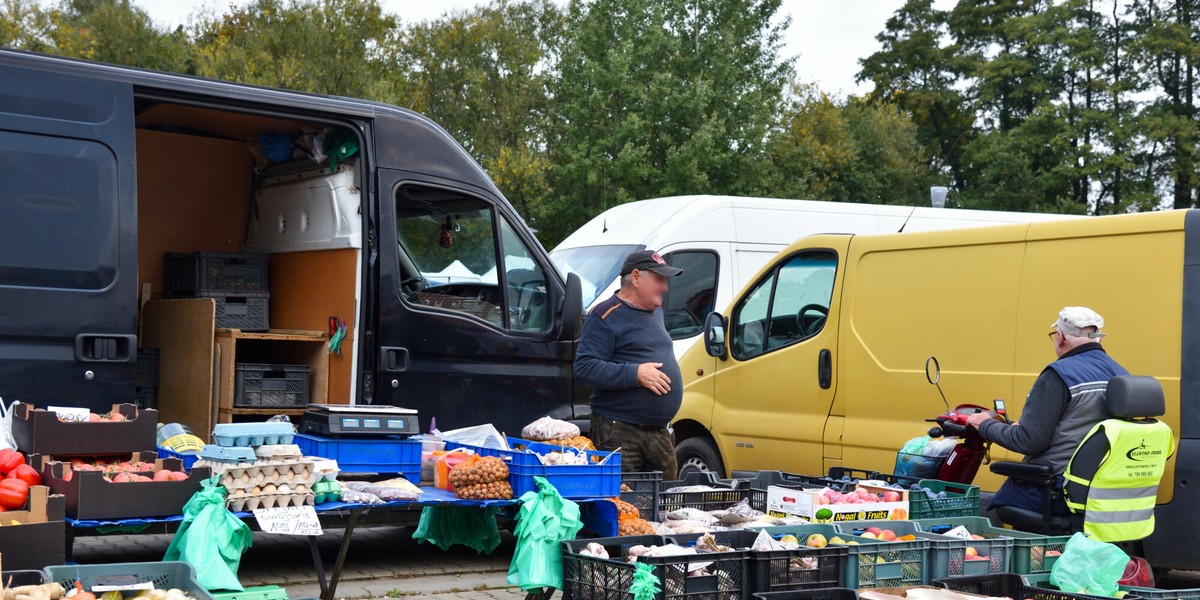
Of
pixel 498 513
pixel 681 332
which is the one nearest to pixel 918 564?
pixel 498 513

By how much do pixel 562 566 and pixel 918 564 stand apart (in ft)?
4.65

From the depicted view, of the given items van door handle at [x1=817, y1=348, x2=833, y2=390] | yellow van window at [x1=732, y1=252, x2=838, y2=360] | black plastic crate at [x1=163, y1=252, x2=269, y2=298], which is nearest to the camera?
black plastic crate at [x1=163, y1=252, x2=269, y2=298]

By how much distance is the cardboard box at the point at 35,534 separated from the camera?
4070mm

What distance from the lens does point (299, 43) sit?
26203 mm

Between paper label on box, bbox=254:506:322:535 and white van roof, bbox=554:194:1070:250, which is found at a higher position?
white van roof, bbox=554:194:1070:250

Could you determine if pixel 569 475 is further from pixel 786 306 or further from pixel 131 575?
pixel 786 306

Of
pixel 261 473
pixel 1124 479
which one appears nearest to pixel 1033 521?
pixel 1124 479

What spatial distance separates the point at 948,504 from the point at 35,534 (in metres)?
4.05

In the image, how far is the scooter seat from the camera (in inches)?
222

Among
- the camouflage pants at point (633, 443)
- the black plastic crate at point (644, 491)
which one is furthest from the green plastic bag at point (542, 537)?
the camouflage pants at point (633, 443)

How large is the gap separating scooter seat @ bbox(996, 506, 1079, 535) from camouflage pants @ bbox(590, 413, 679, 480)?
1782 mm

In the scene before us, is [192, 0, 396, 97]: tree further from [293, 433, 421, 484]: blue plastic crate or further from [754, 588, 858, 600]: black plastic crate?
[754, 588, 858, 600]: black plastic crate

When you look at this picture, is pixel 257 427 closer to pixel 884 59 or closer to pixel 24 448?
pixel 24 448

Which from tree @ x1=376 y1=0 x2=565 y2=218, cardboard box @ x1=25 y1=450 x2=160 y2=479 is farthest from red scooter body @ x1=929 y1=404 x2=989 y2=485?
tree @ x1=376 y1=0 x2=565 y2=218
